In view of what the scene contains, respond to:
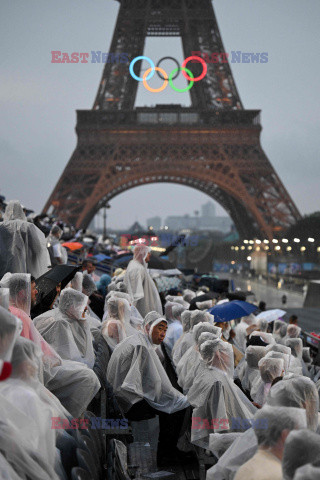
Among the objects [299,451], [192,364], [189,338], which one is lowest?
[192,364]

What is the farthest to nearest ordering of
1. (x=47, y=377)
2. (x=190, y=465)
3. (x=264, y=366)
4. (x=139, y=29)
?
(x=139, y=29), (x=190, y=465), (x=264, y=366), (x=47, y=377)

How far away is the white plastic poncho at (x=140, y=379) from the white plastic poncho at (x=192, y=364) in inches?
9.7

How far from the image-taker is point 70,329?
4.88 m

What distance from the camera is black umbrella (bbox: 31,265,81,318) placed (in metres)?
5.64

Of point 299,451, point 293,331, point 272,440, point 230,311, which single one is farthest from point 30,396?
point 293,331

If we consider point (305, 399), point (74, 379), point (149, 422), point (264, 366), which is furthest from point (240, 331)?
point (305, 399)

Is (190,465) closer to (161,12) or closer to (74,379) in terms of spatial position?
(74,379)

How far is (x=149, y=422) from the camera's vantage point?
5.77m

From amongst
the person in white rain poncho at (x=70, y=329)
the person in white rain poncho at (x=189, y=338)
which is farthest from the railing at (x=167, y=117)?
the person in white rain poncho at (x=70, y=329)

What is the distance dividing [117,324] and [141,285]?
75.8 inches

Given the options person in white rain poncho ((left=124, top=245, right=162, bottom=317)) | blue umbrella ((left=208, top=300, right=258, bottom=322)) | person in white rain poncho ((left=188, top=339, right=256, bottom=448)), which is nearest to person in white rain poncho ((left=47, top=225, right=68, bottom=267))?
person in white rain poncho ((left=124, top=245, right=162, bottom=317))

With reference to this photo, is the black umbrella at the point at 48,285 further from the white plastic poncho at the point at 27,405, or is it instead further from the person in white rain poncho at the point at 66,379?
the white plastic poncho at the point at 27,405

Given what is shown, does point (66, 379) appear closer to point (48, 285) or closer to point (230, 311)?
point (48, 285)

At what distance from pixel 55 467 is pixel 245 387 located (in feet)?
11.8
